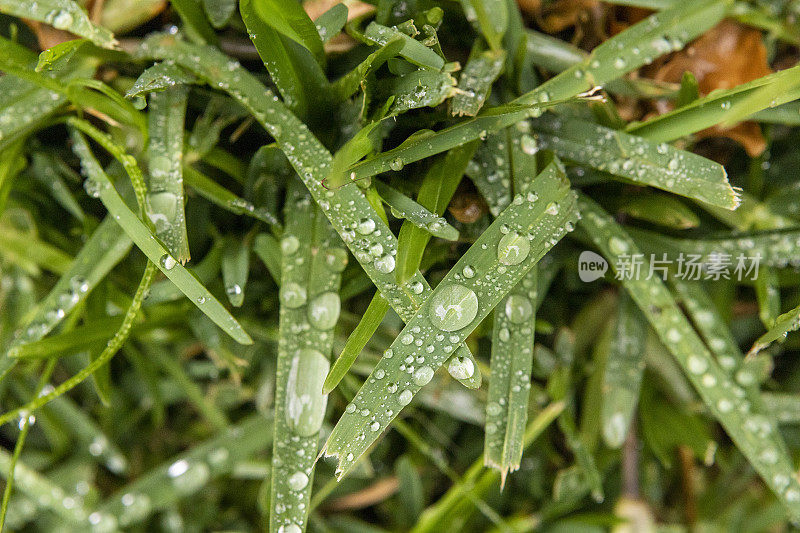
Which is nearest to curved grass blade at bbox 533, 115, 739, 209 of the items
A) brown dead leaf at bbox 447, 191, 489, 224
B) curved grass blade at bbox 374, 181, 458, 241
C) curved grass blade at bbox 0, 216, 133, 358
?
brown dead leaf at bbox 447, 191, 489, 224

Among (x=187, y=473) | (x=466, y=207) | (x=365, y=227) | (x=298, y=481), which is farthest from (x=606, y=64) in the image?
(x=187, y=473)

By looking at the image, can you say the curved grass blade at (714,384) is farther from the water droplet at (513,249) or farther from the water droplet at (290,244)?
the water droplet at (290,244)

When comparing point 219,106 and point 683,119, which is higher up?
point 219,106

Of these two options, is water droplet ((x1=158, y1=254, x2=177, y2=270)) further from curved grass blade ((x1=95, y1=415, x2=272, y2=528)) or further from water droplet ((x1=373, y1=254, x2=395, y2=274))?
curved grass blade ((x1=95, y1=415, x2=272, y2=528))

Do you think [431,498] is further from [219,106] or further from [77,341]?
[219,106]

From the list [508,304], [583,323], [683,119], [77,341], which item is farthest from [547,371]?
[77,341]

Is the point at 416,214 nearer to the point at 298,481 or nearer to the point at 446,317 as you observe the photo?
the point at 446,317
